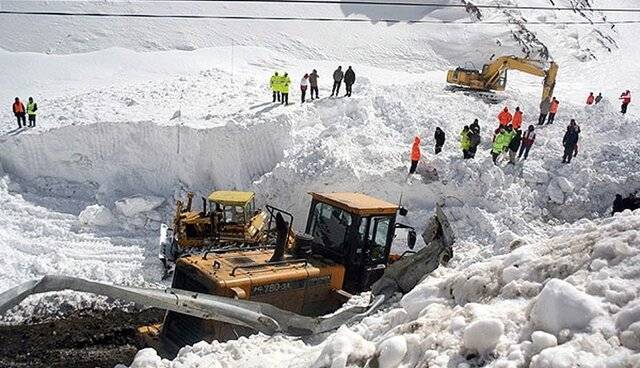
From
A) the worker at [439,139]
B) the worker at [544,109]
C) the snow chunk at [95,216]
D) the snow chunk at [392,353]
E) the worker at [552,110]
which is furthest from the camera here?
the worker at [552,110]

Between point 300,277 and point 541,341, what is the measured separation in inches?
203

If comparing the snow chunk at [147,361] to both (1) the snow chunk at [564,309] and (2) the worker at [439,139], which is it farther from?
(2) the worker at [439,139]

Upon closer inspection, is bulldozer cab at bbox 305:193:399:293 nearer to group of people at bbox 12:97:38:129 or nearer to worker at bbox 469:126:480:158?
worker at bbox 469:126:480:158

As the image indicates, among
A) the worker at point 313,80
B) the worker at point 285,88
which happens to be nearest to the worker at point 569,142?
the worker at point 313,80

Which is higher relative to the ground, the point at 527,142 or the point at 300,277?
the point at 527,142

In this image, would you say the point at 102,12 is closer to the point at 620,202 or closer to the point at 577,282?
the point at 620,202

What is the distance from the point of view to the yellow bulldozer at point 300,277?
6.07 meters

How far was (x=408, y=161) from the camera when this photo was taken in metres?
15.4

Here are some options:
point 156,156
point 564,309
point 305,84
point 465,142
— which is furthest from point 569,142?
point 564,309

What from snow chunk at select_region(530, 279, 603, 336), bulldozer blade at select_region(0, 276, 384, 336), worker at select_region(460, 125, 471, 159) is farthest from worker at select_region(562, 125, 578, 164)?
snow chunk at select_region(530, 279, 603, 336)

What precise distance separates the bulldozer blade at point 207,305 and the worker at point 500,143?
9.62 meters

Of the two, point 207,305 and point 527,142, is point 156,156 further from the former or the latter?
point 207,305

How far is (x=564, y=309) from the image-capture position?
133 inches

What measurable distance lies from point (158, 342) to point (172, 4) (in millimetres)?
24555
